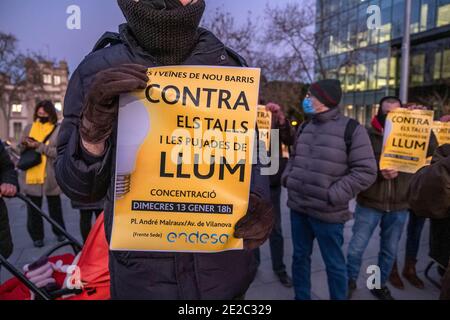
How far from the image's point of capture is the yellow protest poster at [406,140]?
10.6 feet

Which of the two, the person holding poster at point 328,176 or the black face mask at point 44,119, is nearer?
the person holding poster at point 328,176

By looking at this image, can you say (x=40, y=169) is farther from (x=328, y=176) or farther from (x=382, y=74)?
(x=382, y=74)

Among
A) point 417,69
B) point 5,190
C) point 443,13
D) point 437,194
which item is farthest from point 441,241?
point 417,69

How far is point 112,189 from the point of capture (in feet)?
4.44

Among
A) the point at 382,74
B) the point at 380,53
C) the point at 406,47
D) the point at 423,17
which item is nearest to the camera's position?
the point at 406,47

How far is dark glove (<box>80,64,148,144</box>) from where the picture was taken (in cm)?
116

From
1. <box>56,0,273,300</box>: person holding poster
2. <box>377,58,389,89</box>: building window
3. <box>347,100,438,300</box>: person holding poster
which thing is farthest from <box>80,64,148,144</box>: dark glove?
<box>377,58,389,89</box>: building window

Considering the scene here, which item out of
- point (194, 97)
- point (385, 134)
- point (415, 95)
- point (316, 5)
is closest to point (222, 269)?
point (194, 97)

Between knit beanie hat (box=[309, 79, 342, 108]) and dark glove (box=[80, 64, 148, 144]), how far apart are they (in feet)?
7.22

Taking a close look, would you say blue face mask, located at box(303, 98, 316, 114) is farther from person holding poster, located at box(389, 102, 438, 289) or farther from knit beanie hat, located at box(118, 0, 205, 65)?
knit beanie hat, located at box(118, 0, 205, 65)

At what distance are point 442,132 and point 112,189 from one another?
331cm

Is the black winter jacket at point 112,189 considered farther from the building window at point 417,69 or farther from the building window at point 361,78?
the building window at point 417,69

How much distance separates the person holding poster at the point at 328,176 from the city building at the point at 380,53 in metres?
8.63

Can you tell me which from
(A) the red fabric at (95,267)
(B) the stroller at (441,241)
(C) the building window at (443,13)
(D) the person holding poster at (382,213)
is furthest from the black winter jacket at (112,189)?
(C) the building window at (443,13)
